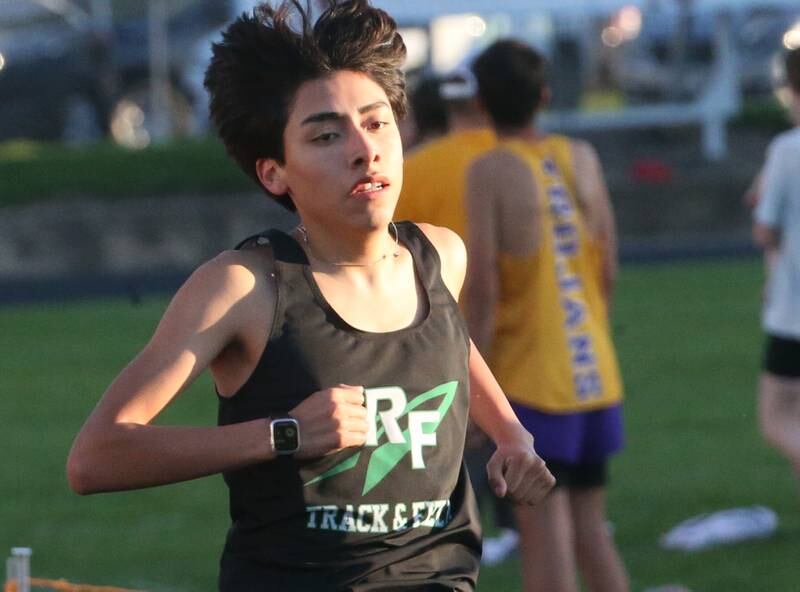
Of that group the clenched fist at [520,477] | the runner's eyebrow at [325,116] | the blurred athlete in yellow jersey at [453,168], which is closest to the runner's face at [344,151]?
the runner's eyebrow at [325,116]

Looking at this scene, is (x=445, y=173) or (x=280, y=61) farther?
(x=445, y=173)

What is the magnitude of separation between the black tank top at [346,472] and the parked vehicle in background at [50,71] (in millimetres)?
21150

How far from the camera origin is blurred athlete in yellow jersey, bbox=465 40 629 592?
18.5 feet

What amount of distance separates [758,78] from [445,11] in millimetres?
5955

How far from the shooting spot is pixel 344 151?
10.4 feet

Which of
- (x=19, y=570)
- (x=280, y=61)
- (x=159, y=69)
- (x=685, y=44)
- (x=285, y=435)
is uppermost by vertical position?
(x=280, y=61)

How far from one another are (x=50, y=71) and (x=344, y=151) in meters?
21.3

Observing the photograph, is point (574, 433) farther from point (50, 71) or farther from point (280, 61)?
point (50, 71)

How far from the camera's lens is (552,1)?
23500 mm

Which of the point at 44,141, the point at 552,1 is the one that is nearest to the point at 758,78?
the point at 552,1

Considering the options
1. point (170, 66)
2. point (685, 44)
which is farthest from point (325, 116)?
point (685, 44)

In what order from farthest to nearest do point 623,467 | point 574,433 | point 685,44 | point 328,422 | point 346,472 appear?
1. point 685,44
2. point 623,467
3. point 574,433
4. point 346,472
5. point 328,422

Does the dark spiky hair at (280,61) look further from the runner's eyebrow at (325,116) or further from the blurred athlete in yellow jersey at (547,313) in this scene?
the blurred athlete in yellow jersey at (547,313)

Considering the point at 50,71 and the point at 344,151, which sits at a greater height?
the point at 344,151
